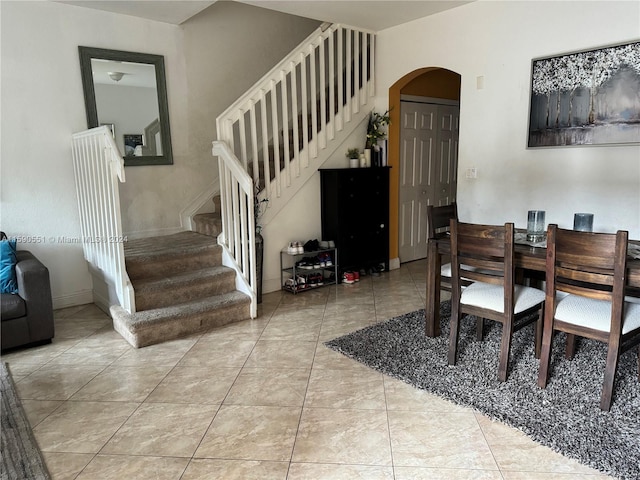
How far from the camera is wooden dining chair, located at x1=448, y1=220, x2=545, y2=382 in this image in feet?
8.21

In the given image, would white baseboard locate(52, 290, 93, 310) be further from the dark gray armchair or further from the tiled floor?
the dark gray armchair

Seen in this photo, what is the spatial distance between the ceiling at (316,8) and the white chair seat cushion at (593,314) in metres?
2.93

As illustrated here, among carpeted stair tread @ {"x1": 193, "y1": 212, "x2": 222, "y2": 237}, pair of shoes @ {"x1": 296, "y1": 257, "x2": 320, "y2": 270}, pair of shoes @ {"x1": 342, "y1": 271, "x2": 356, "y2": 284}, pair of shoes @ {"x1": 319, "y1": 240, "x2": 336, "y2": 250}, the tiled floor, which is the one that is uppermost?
carpeted stair tread @ {"x1": 193, "y1": 212, "x2": 222, "y2": 237}

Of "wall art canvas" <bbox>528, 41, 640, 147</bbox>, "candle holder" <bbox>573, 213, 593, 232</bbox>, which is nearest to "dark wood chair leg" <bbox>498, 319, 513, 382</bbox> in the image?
"candle holder" <bbox>573, 213, 593, 232</bbox>

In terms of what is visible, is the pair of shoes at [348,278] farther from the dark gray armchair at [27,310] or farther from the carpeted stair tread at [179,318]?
the dark gray armchair at [27,310]

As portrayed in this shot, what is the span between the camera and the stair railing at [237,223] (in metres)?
3.61

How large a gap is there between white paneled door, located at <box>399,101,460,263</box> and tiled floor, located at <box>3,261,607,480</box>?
261 cm

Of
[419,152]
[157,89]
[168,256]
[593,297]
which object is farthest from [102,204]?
[419,152]

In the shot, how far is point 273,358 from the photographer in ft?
9.83

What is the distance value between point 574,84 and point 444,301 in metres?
2.05

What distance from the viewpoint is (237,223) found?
3.80 meters

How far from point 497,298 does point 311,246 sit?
7.46 feet

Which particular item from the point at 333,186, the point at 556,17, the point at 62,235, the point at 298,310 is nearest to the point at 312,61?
the point at 333,186

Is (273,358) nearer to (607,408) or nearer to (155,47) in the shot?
(607,408)
